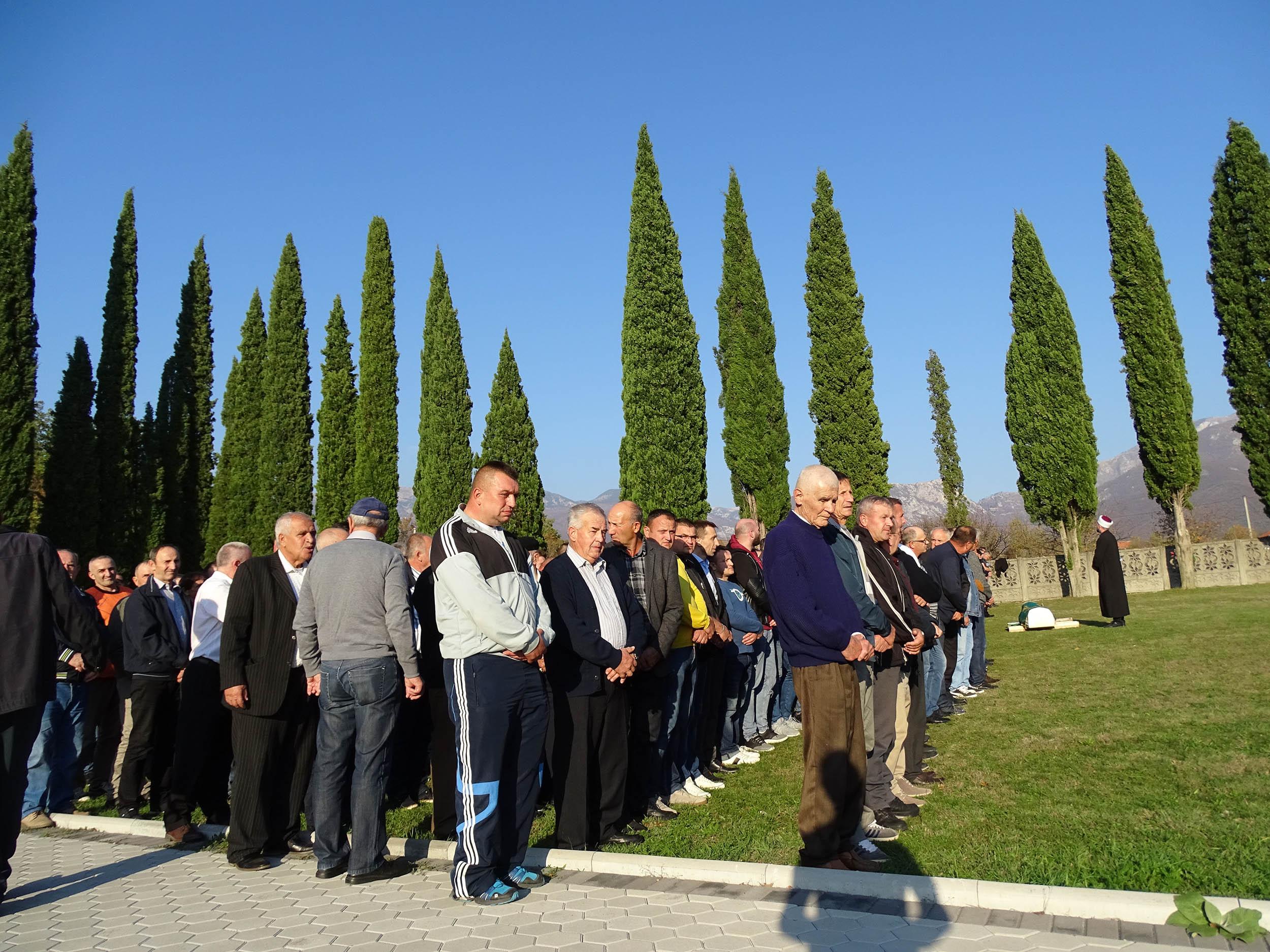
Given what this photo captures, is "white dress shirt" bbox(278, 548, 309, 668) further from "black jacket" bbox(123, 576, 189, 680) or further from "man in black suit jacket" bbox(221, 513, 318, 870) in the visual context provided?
"black jacket" bbox(123, 576, 189, 680)

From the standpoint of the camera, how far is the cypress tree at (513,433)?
3052 cm

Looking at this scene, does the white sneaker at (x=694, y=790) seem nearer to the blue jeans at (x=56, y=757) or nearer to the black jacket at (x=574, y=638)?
the black jacket at (x=574, y=638)

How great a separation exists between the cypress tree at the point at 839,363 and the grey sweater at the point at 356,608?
2468 cm

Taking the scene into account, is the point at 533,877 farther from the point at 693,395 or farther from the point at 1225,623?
the point at 693,395

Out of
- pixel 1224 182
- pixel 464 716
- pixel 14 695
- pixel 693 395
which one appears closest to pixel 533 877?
pixel 464 716

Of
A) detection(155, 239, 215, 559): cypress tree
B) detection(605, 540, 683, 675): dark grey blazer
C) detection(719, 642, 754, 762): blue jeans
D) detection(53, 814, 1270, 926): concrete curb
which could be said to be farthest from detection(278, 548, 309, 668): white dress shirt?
detection(155, 239, 215, 559): cypress tree

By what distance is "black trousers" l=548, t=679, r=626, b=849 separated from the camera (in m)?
5.36

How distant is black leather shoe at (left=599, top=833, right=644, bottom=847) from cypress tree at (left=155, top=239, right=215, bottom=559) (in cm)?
2920

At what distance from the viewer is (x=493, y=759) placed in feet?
14.9

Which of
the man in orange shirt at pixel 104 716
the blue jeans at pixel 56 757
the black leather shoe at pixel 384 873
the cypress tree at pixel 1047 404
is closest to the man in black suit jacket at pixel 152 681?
the blue jeans at pixel 56 757

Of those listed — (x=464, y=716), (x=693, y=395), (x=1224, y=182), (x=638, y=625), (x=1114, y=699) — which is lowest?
(x=1114, y=699)

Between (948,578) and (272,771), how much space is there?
6.94m

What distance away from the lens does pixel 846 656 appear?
187 inches

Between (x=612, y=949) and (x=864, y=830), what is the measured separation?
2008mm
